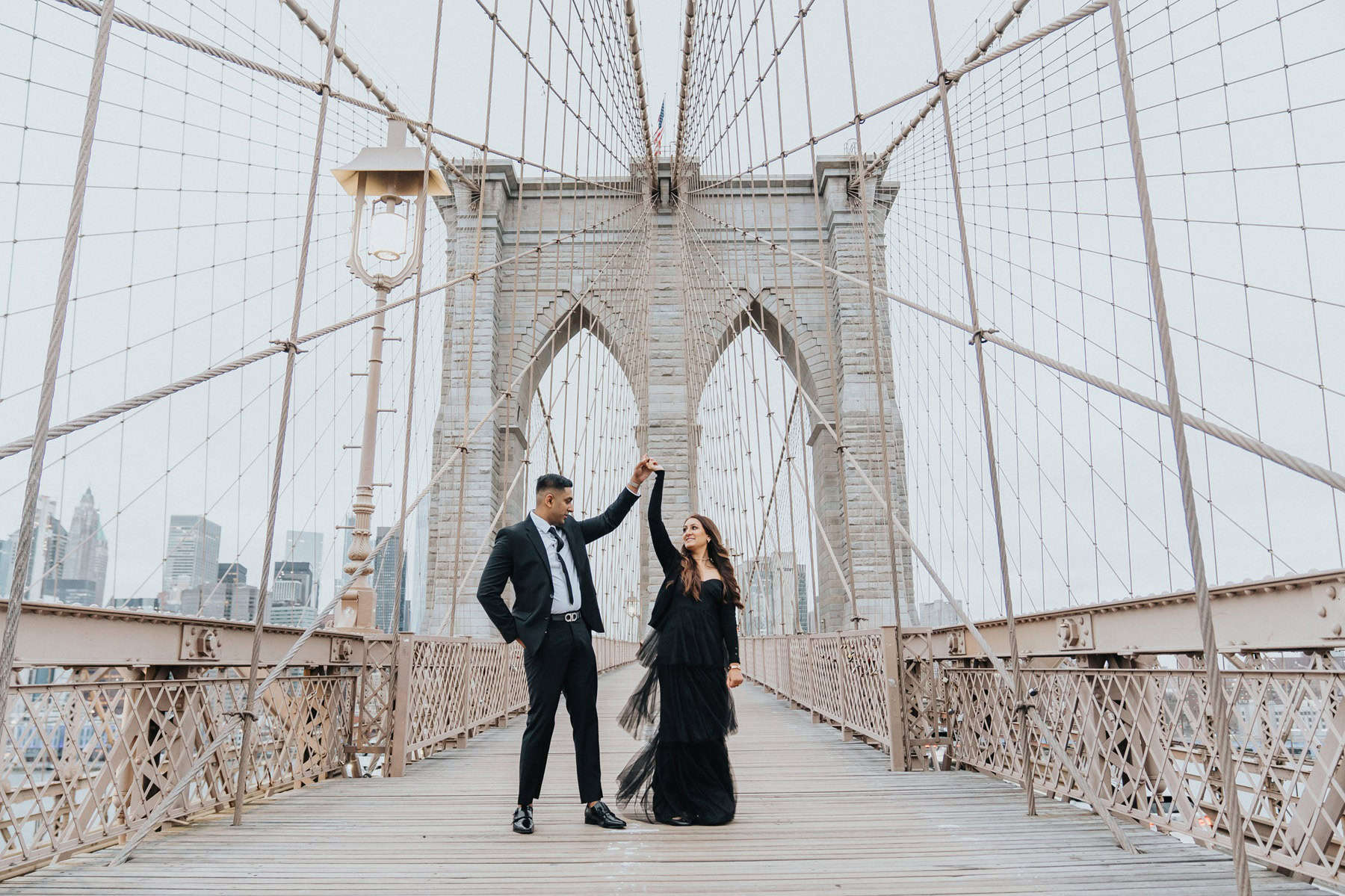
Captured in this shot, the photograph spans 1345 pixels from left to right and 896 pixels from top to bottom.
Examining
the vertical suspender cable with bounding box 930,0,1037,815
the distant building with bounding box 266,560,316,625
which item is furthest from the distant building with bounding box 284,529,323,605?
the vertical suspender cable with bounding box 930,0,1037,815

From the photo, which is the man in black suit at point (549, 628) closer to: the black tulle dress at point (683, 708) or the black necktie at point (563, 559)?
the black necktie at point (563, 559)

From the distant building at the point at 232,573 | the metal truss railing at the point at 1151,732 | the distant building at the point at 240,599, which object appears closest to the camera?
the metal truss railing at the point at 1151,732

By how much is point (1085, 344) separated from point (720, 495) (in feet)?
25.1

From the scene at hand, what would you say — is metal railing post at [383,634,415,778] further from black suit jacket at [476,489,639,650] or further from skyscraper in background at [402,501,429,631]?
skyscraper in background at [402,501,429,631]

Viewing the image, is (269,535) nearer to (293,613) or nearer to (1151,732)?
(1151,732)

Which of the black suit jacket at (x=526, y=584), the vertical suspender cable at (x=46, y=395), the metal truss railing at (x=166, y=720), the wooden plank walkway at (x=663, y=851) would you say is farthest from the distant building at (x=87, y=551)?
the vertical suspender cable at (x=46, y=395)

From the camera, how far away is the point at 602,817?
2.25 metres

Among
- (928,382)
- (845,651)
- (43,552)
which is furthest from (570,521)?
(928,382)

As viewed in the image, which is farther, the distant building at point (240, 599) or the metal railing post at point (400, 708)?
the distant building at point (240, 599)

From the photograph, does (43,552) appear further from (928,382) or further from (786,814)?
(928,382)

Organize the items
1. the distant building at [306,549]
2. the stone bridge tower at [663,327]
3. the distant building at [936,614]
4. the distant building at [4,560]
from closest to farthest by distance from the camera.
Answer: the distant building at [4,560] < the distant building at [936,614] < the distant building at [306,549] < the stone bridge tower at [663,327]

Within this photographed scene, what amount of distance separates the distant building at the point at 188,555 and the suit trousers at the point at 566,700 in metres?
3.52

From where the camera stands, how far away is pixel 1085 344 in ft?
21.5

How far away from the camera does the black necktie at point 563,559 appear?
2.35m
